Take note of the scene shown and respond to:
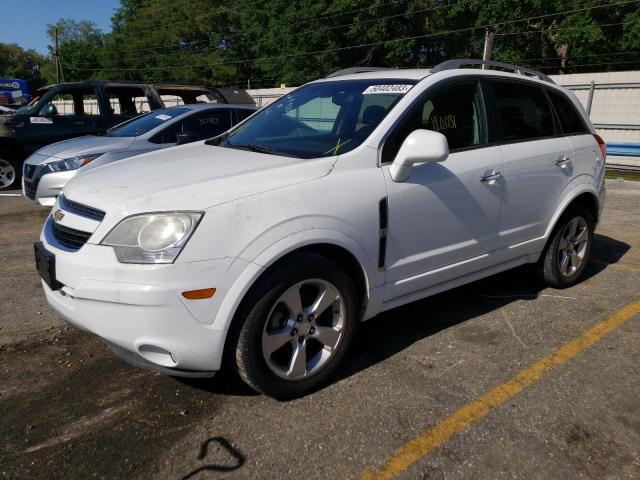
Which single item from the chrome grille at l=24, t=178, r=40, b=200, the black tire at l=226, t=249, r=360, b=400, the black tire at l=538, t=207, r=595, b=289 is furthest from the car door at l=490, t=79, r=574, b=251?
the chrome grille at l=24, t=178, r=40, b=200

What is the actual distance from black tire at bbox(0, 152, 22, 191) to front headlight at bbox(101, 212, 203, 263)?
Answer: 803 centimetres

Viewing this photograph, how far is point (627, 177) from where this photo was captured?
471 inches

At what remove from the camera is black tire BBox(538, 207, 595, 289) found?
4.33 m

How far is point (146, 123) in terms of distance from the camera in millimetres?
7383

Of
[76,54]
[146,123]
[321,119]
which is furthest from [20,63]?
[321,119]

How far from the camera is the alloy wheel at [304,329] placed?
271cm

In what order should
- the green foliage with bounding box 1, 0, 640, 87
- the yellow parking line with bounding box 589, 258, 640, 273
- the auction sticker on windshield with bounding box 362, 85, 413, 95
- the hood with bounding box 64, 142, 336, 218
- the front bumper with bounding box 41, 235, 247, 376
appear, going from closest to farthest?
the front bumper with bounding box 41, 235, 247, 376 < the hood with bounding box 64, 142, 336, 218 < the auction sticker on windshield with bounding box 362, 85, 413, 95 < the yellow parking line with bounding box 589, 258, 640, 273 < the green foliage with bounding box 1, 0, 640, 87

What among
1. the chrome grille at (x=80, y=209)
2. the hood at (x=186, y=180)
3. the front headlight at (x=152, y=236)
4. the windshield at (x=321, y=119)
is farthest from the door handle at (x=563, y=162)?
the chrome grille at (x=80, y=209)

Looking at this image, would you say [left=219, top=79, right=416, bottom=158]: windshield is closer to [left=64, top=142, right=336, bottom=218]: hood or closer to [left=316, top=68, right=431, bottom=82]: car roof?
[left=316, top=68, right=431, bottom=82]: car roof

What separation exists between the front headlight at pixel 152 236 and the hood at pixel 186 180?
1.7 inches

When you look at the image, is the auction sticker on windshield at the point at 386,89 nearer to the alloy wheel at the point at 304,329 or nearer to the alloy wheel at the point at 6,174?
the alloy wheel at the point at 304,329

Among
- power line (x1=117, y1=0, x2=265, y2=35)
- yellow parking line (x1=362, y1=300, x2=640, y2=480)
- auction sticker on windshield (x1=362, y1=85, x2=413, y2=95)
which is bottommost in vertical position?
yellow parking line (x1=362, y1=300, x2=640, y2=480)

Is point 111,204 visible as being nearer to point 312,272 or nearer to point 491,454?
point 312,272

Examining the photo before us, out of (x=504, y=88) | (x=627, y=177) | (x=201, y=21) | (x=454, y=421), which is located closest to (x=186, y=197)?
(x=454, y=421)
